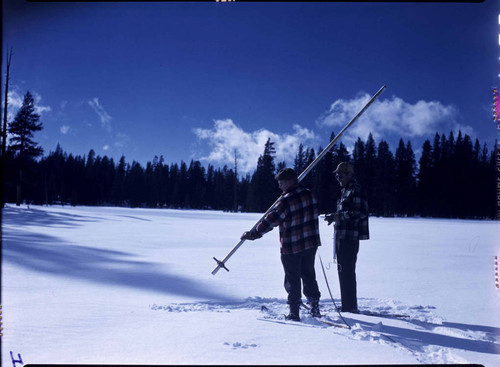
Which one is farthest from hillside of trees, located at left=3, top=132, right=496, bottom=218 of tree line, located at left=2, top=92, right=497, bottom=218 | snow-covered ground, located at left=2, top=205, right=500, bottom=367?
snow-covered ground, located at left=2, top=205, right=500, bottom=367

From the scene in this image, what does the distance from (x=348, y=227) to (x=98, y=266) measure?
4.60 meters

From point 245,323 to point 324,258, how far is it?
190 inches

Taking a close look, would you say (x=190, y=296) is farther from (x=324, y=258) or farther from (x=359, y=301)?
(x=324, y=258)

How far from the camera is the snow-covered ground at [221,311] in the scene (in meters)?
2.48

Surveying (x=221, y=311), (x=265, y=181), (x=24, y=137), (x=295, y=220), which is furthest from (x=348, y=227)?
(x=265, y=181)

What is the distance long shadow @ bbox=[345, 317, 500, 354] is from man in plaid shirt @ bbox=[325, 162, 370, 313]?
0.53m

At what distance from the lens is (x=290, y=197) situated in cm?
339

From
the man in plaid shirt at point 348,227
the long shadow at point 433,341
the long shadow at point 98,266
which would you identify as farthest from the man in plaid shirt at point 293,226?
the long shadow at point 98,266

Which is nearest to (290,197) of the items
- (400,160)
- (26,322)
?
(26,322)

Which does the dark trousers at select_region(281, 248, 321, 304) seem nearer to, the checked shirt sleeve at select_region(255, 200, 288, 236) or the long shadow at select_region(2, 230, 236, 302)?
the checked shirt sleeve at select_region(255, 200, 288, 236)

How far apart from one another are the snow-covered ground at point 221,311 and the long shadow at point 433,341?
0.04ft

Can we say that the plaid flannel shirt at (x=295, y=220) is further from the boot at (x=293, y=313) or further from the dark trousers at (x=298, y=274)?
the boot at (x=293, y=313)

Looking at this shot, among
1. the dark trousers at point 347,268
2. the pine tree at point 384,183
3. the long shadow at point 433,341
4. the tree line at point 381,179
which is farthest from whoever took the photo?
the pine tree at point 384,183

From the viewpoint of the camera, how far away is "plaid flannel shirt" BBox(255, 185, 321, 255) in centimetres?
337
